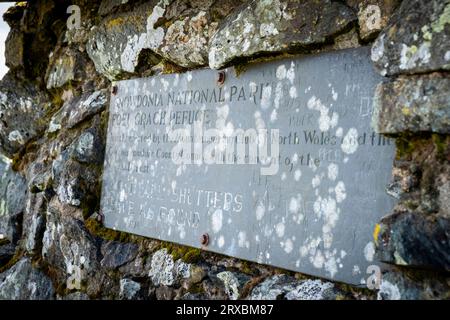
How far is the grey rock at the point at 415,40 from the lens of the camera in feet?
6.21

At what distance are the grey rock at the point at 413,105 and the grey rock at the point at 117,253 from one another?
188 centimetres

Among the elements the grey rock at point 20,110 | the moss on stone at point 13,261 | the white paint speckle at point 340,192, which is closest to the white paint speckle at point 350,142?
the white paint speckle at point 340,192

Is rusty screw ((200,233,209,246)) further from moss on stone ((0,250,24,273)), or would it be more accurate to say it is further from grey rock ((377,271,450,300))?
moss on stone ((0,250,24,273))

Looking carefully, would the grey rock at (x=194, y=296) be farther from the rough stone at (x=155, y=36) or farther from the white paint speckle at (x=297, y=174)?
the rough stone at (x=155, y=36)

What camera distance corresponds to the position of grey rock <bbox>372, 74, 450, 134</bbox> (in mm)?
1862

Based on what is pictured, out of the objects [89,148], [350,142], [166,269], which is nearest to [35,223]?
[89,148]

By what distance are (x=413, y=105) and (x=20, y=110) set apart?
382cm

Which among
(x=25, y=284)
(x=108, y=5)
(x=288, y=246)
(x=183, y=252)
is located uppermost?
(x=108, y=5)

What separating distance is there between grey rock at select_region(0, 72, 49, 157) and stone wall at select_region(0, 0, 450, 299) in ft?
0.04

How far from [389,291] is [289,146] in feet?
2.73

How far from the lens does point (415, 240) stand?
6.27 ft

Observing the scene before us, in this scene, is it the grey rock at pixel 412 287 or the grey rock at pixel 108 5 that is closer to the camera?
the grey rock at pixel 412 287

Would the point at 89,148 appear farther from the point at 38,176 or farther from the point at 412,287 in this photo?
the point at 412,287

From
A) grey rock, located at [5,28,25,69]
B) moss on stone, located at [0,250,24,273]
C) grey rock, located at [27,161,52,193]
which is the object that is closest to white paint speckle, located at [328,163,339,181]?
grey rock, located at [27,161,52,193]
